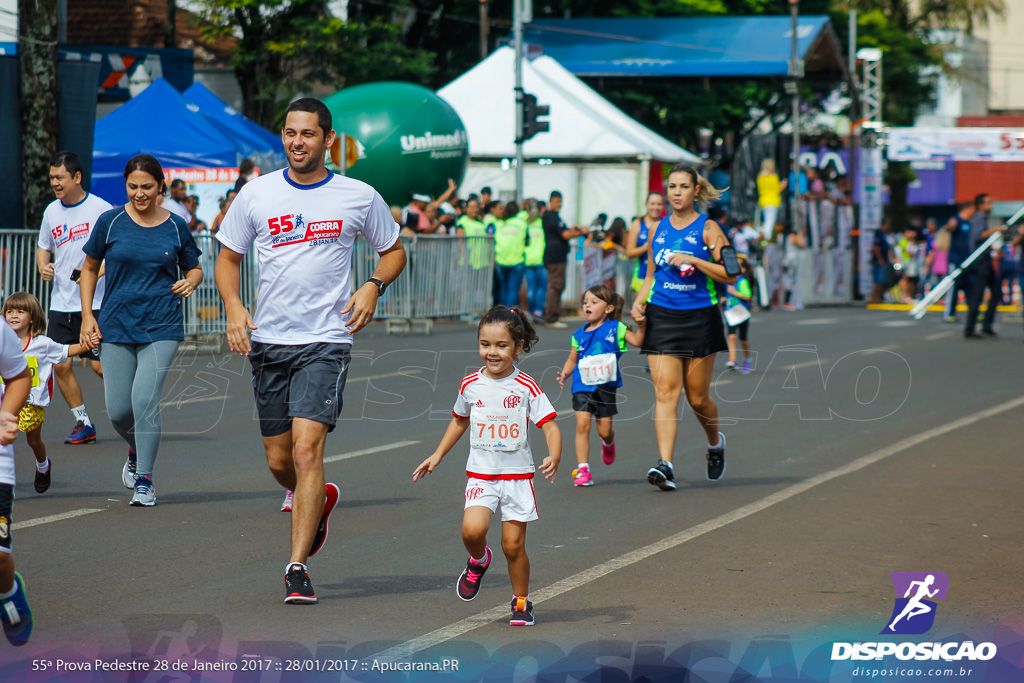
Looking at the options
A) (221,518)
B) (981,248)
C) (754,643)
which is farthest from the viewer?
(981,248)

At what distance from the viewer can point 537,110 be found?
24141 mm

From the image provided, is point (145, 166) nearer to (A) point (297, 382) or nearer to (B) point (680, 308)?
(A) point (297, 382)

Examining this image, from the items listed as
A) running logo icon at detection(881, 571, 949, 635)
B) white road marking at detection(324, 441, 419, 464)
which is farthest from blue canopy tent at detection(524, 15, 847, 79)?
running logo icon at detection(881, 571, 949, 635)

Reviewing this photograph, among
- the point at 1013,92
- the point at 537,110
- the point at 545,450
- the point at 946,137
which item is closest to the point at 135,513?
the point at 545,450

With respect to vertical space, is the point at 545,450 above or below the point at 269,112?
below

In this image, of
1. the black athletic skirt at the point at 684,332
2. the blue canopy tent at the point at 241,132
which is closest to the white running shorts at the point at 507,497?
the black athletic skirt at the point at 684,332

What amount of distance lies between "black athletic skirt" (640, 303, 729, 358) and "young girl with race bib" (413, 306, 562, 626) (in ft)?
9.99

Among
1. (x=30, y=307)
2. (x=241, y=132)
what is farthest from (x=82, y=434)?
(x=241, y=132)

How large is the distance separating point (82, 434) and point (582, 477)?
12.6 feet

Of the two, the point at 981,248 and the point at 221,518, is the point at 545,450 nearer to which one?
the point at 221,518

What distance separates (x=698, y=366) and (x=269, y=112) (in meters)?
27.2

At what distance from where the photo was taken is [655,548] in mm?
6734

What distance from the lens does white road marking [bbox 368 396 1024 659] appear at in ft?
16.5

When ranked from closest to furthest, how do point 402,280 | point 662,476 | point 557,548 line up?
point 557,548, point 662,476, point 402,280
